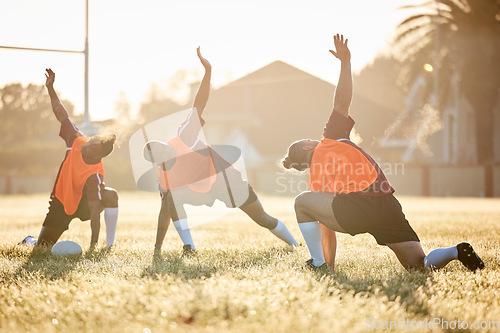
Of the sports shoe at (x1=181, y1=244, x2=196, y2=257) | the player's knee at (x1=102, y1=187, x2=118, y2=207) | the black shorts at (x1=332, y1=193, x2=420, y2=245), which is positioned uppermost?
the black shorts at (x1=332, y1=193, x2=420, y2=245)

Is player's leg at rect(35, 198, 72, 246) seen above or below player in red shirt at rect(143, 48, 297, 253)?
below

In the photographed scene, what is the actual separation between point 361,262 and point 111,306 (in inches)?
115

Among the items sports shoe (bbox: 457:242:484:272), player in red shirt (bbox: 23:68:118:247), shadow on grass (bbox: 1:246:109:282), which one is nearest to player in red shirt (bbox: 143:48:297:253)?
player in red shirt (bbox: 23:68:118:247)

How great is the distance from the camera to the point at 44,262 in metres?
5.68

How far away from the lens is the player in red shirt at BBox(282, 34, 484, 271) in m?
4.59

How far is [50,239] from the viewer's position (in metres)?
6.71

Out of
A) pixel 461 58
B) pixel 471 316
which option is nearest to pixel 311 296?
pixel 471 316

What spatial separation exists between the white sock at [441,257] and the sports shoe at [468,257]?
4cm

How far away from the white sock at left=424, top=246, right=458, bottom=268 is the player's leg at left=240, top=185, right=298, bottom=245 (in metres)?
2.40

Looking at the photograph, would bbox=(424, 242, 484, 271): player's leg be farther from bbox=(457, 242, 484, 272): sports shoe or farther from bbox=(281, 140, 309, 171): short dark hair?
bbox=(281, 140, 309, 171): short dark hair

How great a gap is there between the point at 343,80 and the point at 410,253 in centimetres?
160

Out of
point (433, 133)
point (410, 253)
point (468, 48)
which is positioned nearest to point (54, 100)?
point (410, 253)

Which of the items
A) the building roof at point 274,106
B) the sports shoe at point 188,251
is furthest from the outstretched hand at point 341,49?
the building roof at point 274,106

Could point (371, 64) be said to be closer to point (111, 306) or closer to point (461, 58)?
point (461, 58)
